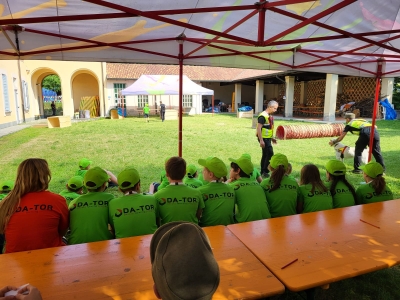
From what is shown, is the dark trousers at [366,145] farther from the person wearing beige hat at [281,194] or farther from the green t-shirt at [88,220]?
the green t-shirt at [88,220]

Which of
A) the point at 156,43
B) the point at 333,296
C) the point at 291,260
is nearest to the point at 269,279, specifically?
the point at 291,260

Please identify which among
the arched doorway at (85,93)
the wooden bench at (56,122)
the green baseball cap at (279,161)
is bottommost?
the wooden bench at (56,122)

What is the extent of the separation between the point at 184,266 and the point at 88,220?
6.14ft

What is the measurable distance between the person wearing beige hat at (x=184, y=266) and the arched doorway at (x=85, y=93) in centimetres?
2699

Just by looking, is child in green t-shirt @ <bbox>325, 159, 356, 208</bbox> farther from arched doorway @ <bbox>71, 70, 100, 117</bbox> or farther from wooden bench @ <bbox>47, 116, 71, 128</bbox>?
arched doorway @ <bbox>71, 70, 100, 117</bbox>

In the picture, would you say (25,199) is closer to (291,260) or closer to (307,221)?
(291,260)

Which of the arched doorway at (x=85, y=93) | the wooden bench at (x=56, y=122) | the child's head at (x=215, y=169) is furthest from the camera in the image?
the arched doorway at (x=85, y=93)

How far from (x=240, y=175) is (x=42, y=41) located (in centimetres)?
336

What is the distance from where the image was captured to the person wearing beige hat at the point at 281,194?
3.03m

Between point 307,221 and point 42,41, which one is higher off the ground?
point 42,41

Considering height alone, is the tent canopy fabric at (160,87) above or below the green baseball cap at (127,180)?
above

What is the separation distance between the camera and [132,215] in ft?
7.91

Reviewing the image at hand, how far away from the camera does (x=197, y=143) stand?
11.3m

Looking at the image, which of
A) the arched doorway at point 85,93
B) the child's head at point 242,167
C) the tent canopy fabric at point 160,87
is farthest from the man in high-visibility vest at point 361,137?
the arched doorway at point 85,93
